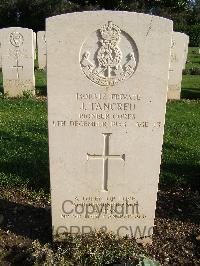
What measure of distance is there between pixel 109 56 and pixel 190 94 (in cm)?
975

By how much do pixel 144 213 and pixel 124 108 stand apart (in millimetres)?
1164

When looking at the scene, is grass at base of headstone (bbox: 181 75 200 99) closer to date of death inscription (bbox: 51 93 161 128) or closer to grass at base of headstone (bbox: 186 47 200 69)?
grass at base of headstone (bbox: 186 47 200 69)

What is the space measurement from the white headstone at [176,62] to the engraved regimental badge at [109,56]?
795 centimetres

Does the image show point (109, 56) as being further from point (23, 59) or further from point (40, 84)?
point (40, 84)

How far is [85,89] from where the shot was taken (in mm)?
3562

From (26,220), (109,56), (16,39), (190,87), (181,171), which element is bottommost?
(26,220)

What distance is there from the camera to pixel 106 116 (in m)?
3.70

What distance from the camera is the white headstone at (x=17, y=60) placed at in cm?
1096

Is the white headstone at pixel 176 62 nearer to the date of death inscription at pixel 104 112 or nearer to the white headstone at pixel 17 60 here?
the white headstone at pixel 17 60

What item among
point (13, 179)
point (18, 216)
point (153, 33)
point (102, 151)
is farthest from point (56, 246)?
point (153, 33)

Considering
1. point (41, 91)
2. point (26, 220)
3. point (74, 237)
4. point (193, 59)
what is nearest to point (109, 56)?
point (74, 237)

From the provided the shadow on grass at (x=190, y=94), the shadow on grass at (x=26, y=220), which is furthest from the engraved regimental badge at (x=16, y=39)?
the shadow on grass at (x=26, y=220)

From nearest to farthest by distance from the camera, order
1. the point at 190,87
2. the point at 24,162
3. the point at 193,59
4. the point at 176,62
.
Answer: the point at 24,162 → the point at 176,62 → the point at 190,87 → the point at 193,59

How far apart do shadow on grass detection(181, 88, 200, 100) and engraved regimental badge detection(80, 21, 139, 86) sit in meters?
9.12
